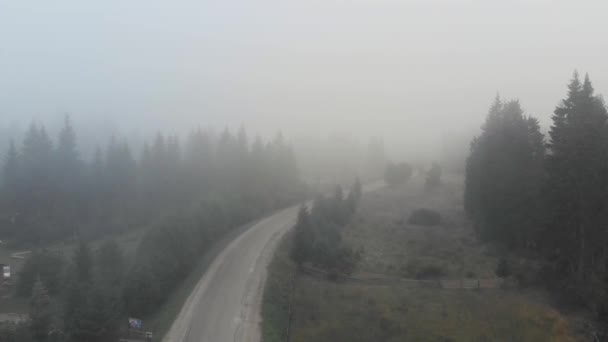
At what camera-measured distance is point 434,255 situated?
37875 millimetres

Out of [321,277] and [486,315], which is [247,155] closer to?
[321,277]

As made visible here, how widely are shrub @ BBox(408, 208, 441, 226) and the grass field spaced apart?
198 inches

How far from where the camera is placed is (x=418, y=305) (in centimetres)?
2781

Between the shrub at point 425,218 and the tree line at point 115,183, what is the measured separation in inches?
728

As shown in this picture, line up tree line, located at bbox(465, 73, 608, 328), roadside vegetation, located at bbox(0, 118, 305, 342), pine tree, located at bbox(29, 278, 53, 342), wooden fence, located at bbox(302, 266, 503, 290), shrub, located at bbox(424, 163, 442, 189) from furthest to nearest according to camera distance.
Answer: shrub, located at bbox(424, 163, 442, 189)
roadside vegetation, located at bbox(0, 118, 305, 342)
wooden fence, located at bbox(302, 266, 503, 290)
tree line, located at bbox(465, 73, 608, 328)
pine tree, located at bbox(29, 278, 53, 342)

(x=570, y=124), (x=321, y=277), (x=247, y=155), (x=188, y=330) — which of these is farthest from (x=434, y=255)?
(x=247, y=155)

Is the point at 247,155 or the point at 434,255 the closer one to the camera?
the point at 434,255

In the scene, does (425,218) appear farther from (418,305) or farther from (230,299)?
(230,299)

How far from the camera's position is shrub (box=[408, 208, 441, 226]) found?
159 ft

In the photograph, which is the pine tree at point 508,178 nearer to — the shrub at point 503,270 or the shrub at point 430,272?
the shrub at point 503,270

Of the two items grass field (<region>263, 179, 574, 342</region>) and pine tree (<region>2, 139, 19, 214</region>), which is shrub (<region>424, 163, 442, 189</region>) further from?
pine tree (<region>2, 139, 19, 214</region>)

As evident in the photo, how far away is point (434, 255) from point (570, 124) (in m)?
13.7

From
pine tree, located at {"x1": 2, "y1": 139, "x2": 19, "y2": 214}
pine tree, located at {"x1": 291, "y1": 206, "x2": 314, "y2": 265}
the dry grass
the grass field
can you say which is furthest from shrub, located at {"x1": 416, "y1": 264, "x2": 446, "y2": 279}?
pine tree, located at {"x1": 2, "y1": 139, "x2": 19, "y2": 214}

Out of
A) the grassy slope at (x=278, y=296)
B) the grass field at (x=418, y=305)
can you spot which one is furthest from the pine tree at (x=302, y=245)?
the grass field at (x=418, y=305)
